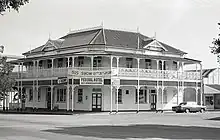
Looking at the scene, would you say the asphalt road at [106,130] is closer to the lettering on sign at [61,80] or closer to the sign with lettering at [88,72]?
the sign with lettering at [88,72]

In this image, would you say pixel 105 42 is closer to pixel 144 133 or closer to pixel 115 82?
pixel 115 82

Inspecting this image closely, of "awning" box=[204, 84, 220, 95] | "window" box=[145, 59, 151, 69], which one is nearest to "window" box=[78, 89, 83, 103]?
"window" box=[145, 59, 151, 69]

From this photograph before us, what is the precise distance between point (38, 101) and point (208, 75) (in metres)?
33.4

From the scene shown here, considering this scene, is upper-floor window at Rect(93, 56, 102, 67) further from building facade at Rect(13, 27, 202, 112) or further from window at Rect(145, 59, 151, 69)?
window at Rect(145, 59, 151, 69)

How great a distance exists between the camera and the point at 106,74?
1927 inches

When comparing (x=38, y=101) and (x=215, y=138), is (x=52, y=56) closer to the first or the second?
(x=38, y=101)

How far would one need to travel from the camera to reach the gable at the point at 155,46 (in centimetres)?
5698

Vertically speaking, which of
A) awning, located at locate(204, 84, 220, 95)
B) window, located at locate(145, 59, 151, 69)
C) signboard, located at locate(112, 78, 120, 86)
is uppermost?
window, located at locate(145, 59, 151, 69)

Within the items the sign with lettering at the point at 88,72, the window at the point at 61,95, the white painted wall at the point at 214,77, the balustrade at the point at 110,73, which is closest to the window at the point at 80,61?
the balustrade at the point at 110,73

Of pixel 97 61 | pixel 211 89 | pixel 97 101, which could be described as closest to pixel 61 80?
pixel 97 101

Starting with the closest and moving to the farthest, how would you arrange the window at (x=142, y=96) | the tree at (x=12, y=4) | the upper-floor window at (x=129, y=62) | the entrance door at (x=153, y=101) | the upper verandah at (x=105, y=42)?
the tree at (x=12, y=4)
the upper verandah at (x=105, y=42)
the upper-floor window at (x=129, y=62)
the window at (x=142, y=96)
the entrance door at (x=153, y=101)

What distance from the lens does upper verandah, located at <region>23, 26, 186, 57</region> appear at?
178ft

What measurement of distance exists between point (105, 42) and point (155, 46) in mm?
8105

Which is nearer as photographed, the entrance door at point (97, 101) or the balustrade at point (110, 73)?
the balustrade at point (110, 73)
